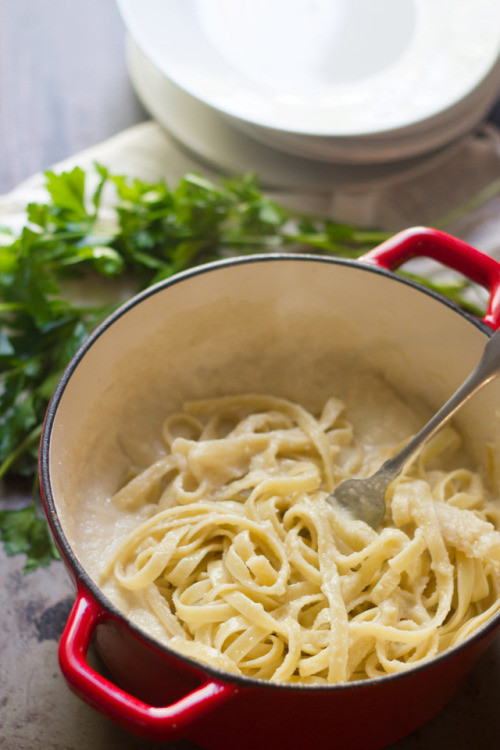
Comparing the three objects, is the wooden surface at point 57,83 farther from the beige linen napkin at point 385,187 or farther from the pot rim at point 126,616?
the pot rim at point 126,616

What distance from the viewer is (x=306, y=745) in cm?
123

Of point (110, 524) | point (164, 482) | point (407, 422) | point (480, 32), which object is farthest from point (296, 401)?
point (480, 32)

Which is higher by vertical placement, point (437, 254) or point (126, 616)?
point (437, 254)

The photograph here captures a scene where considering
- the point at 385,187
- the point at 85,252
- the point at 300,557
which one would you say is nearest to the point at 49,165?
the point at 85,252

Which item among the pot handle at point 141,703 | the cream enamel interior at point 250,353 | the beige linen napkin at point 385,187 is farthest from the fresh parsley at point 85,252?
the pot handle at point 141,703

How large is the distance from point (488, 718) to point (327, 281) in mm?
867

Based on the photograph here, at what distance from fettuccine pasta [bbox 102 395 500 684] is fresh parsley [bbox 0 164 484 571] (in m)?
0.31

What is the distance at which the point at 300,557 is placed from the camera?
1459mm

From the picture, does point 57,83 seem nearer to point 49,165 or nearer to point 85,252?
point 49,165

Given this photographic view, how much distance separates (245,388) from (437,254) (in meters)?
0.50

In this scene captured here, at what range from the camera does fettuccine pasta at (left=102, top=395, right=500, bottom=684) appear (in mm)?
1329

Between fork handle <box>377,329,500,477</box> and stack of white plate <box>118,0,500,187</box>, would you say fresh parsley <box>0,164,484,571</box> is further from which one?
fork handle <box>377,329,500,477</box>

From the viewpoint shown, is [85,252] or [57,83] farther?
[57,83]

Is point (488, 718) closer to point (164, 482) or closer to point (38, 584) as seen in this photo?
point (164, 482)
